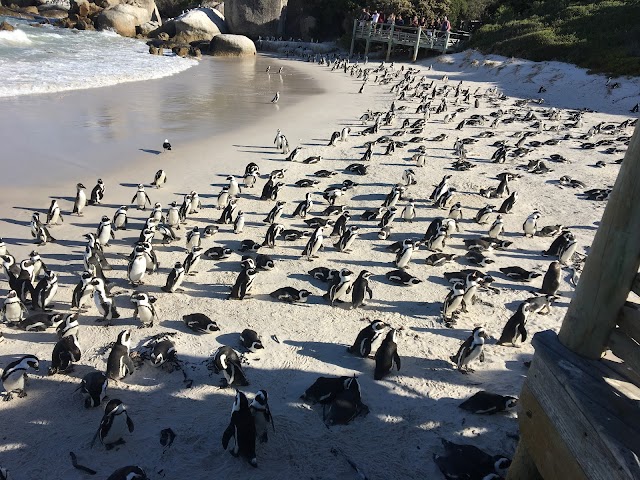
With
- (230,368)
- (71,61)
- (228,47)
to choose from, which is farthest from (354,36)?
(230,368)

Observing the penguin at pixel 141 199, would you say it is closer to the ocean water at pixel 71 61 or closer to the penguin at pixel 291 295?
the penguin at pixel 291 295

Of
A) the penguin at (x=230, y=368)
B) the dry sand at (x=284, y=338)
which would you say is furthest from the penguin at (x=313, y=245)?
the penguin at (x=230, y=368)

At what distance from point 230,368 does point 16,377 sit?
2121mm

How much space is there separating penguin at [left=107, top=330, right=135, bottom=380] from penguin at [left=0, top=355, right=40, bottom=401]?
78cm

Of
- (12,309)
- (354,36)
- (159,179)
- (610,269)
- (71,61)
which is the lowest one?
(12,309)

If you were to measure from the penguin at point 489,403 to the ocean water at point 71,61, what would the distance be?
2087cm

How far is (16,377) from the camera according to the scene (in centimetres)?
536

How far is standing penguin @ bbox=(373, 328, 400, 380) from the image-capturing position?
590 centimetres

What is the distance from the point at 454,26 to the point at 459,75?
672 inches

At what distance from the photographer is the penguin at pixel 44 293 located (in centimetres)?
697

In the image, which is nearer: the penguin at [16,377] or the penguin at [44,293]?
the penguin at [16,377]

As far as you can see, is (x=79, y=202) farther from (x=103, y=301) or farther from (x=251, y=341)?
(x=251, y=341)

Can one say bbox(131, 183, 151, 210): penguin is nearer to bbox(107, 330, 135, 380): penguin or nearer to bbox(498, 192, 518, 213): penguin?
bbox(107, 330, 135, 380): penguin

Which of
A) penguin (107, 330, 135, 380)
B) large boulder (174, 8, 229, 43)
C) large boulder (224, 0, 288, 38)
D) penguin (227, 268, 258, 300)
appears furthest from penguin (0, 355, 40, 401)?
large boulder (224, 0, 288, 38)
